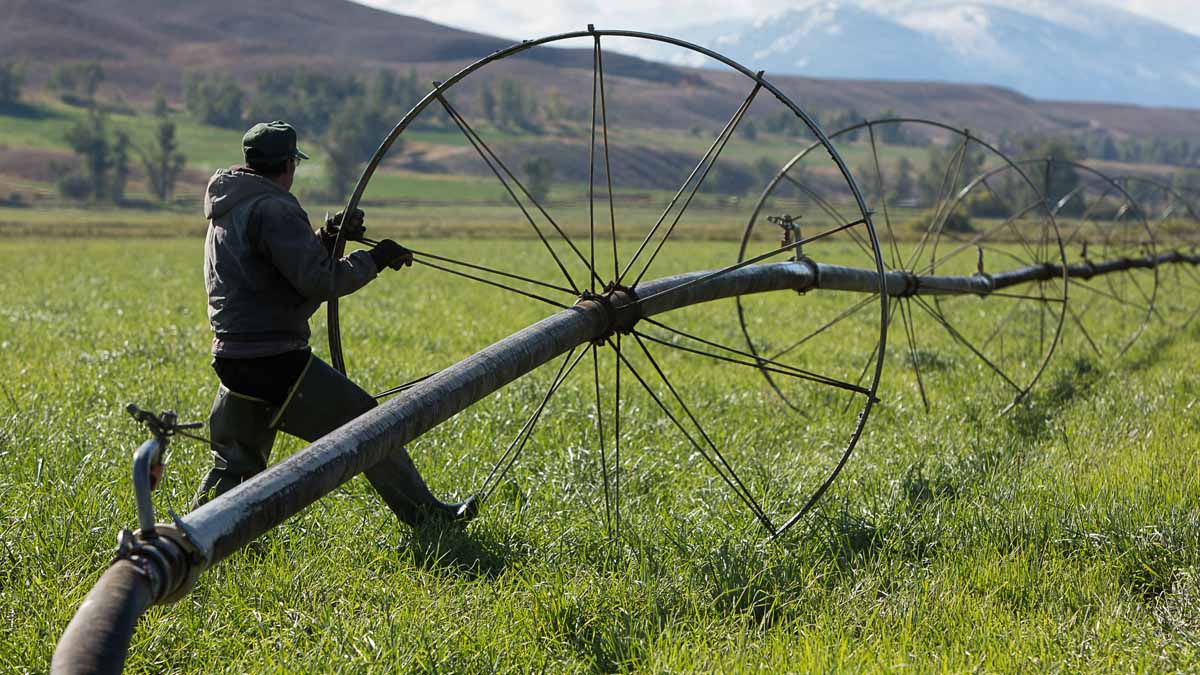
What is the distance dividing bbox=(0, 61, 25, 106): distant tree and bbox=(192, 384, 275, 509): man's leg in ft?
602

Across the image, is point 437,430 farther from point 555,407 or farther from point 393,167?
→ point 393,167

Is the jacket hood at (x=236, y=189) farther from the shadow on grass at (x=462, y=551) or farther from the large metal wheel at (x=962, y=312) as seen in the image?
the large metal wheel at (x=962, y=312)

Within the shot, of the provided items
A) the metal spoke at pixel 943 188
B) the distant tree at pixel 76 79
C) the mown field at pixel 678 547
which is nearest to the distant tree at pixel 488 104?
the distant tree at pixel 76 79

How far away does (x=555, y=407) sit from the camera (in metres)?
7.50

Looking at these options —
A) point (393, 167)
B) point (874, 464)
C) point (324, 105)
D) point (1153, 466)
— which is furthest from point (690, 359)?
point (324, 105)

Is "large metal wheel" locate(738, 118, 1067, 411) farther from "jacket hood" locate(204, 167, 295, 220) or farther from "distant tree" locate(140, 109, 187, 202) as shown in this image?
"distant tree" locate(140, 109, 187, 202)

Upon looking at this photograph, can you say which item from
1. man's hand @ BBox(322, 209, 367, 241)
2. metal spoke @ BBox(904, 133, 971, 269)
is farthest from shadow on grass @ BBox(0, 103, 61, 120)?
man's hand @ BBox(322, 209, 367, 241)

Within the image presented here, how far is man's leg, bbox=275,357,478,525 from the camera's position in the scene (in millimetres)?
4551

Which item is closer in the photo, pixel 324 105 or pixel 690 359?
pixel 690 359

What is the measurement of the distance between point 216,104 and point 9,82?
32707 millimetres

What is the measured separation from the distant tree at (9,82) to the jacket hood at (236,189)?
184 metres

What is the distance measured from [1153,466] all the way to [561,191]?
126 metres

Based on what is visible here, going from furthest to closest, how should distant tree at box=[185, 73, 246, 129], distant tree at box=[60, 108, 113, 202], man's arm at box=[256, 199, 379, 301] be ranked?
distant tree at box=[185, 73, 246, 129], distant tree at box=[60, 108, 113, 202], man's arm at box=[256, 199, 379, 301]

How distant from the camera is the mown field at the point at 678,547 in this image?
3.52 m
